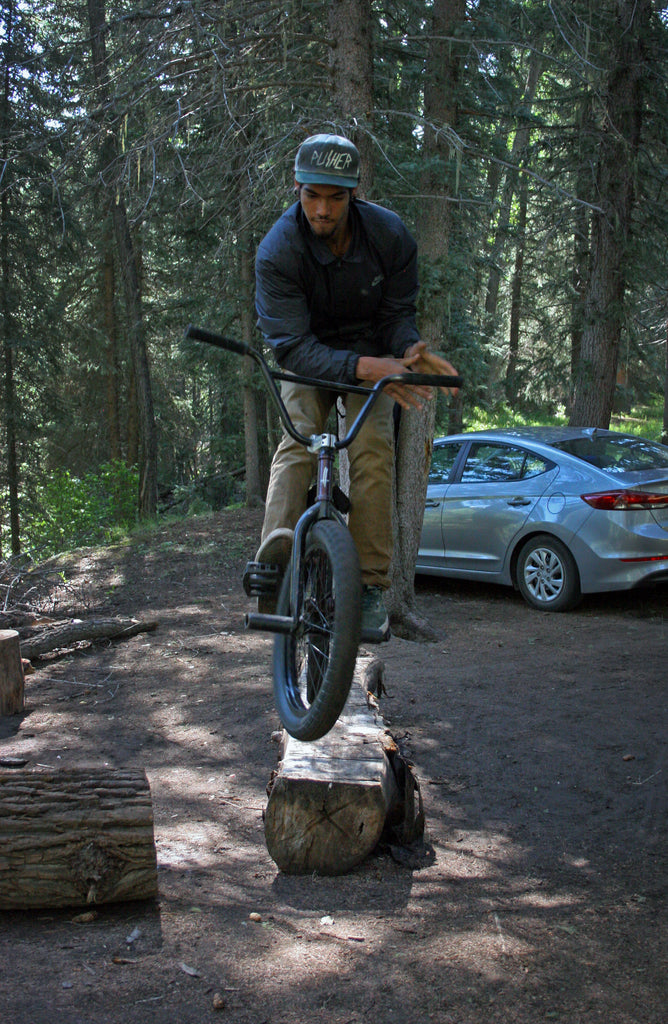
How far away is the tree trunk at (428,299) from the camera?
380 inches

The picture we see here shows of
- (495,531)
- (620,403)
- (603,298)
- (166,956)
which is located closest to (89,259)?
(603,298)


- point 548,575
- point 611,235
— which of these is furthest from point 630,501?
point 611,235

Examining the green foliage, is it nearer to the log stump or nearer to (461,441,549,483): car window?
(461,441,549,483): car window

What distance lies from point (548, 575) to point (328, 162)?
680 cm

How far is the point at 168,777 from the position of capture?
18.6 ft

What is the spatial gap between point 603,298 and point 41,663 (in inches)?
397

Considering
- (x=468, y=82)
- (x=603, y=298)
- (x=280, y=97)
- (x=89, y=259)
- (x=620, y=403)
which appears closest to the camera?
(x=280, y=97)

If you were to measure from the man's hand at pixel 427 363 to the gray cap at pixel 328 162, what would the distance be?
807mm

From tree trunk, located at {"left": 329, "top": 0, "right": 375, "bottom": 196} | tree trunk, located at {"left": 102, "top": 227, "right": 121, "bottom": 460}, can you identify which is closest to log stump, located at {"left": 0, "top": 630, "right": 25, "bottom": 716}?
tree trunk, located at {"left": 329, "top": 0, "right": 375, "bottom": 196}

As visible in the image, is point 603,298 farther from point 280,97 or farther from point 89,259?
point 89,259

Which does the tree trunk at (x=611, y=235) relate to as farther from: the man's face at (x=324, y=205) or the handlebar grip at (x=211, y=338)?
the handlebar grip at (x=211, y=338)

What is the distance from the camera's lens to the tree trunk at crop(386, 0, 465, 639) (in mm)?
9656

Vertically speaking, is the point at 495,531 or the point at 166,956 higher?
the point at 495,531

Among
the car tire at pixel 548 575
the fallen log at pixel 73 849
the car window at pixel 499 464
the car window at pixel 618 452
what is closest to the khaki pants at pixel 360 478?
the fallen log at pixel 73 849
